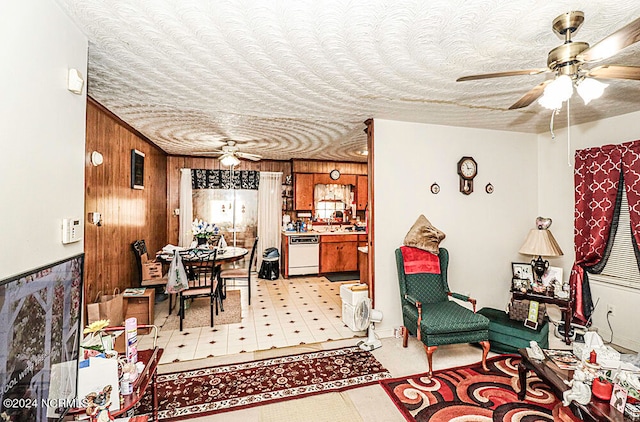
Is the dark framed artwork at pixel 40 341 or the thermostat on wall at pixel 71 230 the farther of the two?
the thermostat on wall at pixel 71 230

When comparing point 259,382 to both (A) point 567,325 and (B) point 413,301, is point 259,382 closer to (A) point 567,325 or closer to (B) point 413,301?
(B) point 413,301

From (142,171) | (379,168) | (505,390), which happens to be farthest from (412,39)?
(142,171)

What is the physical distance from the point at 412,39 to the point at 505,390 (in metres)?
2.80

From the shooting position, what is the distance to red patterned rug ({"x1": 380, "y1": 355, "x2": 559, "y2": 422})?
85.9 inches

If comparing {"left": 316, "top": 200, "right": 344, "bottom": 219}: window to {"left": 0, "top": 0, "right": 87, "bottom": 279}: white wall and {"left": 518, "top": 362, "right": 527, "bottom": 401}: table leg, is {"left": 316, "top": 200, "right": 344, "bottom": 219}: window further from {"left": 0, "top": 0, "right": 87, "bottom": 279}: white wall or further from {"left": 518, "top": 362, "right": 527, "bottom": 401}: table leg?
{"left": 0, "top": 0, "right": 87, "bottom": 279}: white wall

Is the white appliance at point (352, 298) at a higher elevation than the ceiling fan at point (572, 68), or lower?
lower

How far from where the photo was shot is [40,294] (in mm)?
1171

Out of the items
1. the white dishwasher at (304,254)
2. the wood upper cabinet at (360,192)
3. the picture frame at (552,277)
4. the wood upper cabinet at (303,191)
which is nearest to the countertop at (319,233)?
the white dishwasher at (304,254)

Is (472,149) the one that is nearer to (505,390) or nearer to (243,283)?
(505,390)

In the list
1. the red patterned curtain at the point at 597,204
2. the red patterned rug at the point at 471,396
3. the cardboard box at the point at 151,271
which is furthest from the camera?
the cardboard box at the point at 151,271

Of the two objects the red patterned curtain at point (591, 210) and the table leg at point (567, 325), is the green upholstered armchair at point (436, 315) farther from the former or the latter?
the red patterned curtain at point (591, 210)

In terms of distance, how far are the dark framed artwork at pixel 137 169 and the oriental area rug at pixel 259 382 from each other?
2.68 metres

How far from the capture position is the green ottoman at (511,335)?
286 centimetres

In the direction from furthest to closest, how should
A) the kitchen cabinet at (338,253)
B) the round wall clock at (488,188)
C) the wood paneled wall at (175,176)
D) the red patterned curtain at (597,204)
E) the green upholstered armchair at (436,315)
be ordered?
the kitchen cabinet at (338,253) < the wood paneled wall at (175,176) < the round wall clock at (488,188) < the red patterned curtain at (597,204) < the green upholstered armchair at (436,315)
